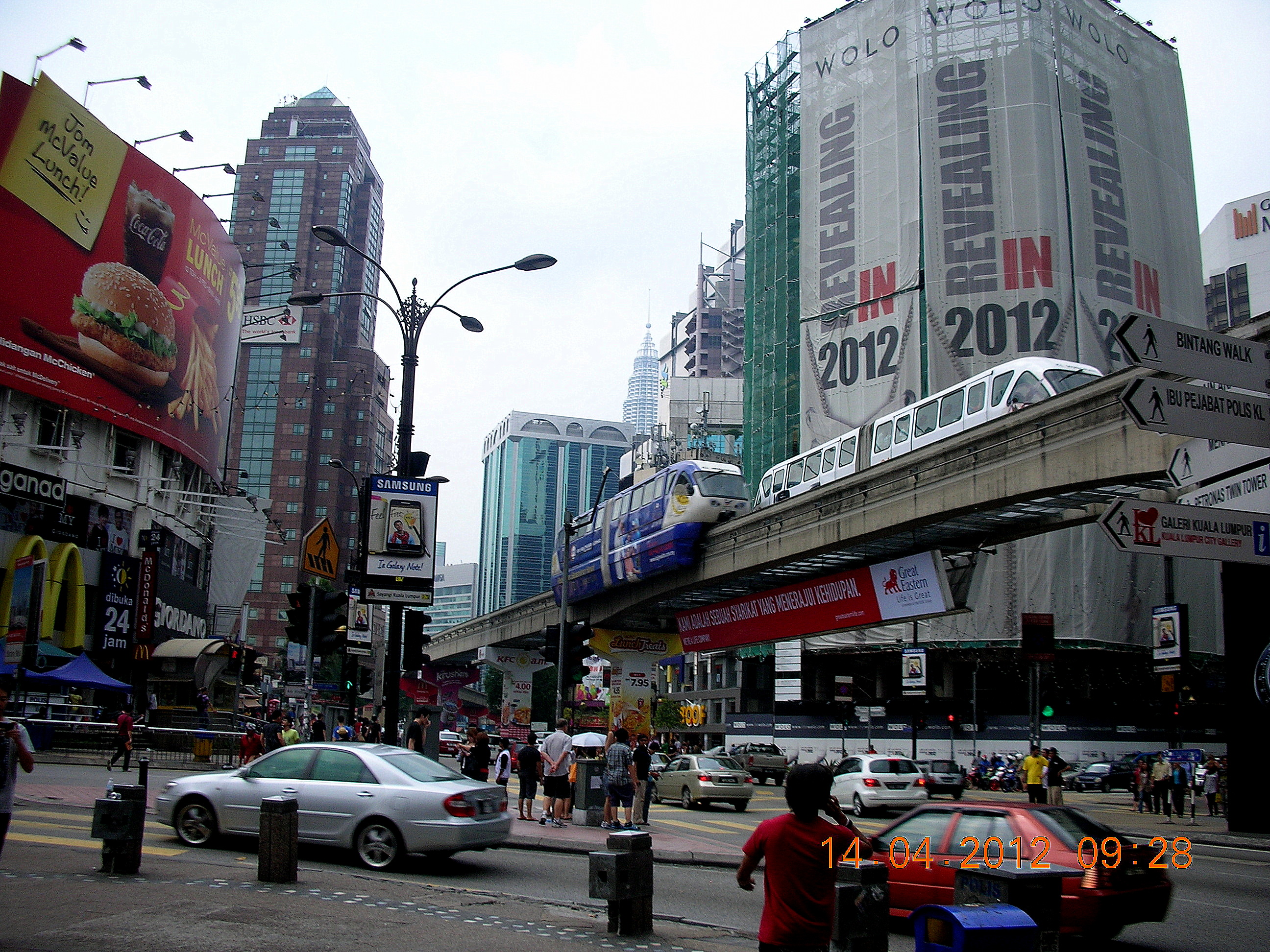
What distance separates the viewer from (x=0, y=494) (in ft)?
125

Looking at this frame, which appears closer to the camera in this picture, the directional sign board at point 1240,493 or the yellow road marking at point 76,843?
the yellow road marking at point 76,843

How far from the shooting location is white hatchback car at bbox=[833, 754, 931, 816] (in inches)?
938

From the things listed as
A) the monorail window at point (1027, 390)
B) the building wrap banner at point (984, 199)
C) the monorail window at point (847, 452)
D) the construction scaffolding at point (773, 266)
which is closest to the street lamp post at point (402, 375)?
the monorail window at point (1027, 390)

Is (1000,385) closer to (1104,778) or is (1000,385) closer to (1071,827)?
(1071,827)

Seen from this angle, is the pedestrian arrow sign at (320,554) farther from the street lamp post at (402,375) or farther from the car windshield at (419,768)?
the car windshield at (419,768)

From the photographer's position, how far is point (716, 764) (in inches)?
1045

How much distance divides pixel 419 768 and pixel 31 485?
34402 mm

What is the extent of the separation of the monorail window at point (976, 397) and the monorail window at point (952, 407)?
18 centimetres

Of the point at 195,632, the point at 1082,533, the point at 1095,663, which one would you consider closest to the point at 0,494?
the point at 195,632

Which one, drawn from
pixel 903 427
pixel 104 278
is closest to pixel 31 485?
pixel 104 278

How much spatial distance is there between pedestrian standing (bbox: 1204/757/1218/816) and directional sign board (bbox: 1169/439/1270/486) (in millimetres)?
12939

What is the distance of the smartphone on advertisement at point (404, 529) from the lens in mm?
16094

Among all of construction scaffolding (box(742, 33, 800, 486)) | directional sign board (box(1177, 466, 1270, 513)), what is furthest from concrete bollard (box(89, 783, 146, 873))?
construction scaffolding (box(742, 33, 800, 486))

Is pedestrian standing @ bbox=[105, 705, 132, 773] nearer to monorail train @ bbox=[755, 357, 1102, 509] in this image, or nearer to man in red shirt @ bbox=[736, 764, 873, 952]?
monorail train @ bbox=[755, 357, 1102, 509]
